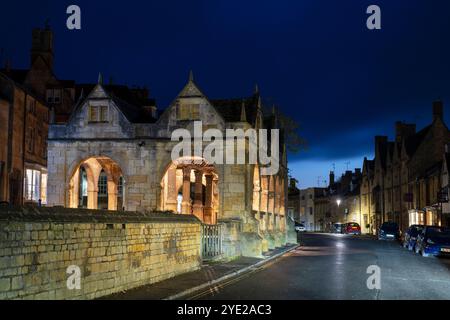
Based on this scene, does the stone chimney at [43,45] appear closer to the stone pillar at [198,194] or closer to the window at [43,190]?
the window at [43,190]

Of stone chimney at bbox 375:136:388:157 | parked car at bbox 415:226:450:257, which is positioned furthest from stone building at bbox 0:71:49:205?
stone chimney at bbox 375:136:388:157

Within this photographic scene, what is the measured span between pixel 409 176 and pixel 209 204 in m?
29.6

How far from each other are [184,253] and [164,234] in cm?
211

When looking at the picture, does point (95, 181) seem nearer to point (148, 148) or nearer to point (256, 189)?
point (148, 148)

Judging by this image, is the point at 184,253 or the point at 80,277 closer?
the point at 80,277

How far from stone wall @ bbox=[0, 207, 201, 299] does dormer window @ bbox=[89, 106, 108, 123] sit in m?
12.5

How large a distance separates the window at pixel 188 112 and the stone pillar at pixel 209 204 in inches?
416

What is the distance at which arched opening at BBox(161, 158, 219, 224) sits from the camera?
34125mm

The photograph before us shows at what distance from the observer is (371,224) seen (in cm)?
7944

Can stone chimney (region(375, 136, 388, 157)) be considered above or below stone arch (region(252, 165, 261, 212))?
above

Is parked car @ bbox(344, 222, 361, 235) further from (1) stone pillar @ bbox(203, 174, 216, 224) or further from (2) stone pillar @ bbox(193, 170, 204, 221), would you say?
(2) stone pillar @ bbox(193, 170, 204, 221)
